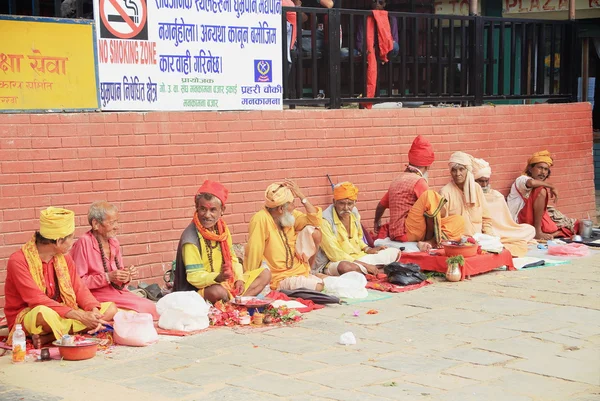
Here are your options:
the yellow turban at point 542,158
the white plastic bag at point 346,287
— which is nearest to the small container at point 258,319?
the white plastic bag at point 346,287

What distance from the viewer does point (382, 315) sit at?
7941 mm

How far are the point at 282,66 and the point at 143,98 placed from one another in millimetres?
1829

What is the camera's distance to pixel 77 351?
6.51 meters

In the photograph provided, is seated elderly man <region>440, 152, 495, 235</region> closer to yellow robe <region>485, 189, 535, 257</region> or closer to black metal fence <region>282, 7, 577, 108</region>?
yellow robe <region>485, 189, 535, 257</region>

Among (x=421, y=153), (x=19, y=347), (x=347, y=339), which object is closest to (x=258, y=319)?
(x=347, y=339)

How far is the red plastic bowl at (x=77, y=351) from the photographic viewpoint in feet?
21.3

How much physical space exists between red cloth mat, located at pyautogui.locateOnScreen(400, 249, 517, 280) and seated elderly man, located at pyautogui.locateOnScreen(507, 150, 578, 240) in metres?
2.20

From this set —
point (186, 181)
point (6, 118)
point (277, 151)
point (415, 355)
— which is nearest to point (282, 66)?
point (277, 151)

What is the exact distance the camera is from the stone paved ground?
5.75 metres

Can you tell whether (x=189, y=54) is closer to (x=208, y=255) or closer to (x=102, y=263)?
(x=208, y=255)

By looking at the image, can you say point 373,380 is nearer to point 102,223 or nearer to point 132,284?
point 102,223

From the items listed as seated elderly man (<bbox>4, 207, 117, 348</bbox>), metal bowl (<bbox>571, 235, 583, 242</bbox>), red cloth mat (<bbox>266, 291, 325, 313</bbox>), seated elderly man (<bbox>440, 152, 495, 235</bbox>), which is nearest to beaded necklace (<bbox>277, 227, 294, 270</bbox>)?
red cloth mat (<bbox>266, 291, 325, 313</bbox>)

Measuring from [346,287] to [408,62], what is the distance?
13.7 ft

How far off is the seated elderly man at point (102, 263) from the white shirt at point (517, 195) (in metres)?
6.15
